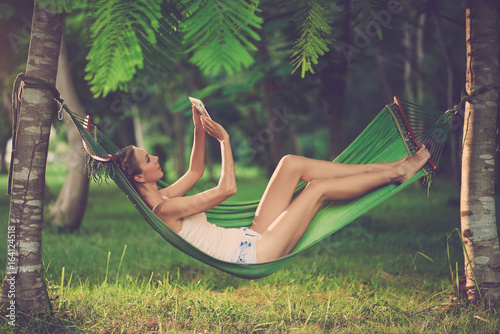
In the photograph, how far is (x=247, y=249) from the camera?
8.51 feet

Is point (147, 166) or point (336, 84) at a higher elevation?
point (336, 84)

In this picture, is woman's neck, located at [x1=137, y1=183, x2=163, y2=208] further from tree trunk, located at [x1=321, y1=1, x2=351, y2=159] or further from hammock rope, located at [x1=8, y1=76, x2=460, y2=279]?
tree trunk, located at [x1=321, y1=1, x2=351, y2=159]

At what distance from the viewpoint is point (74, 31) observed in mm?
6641

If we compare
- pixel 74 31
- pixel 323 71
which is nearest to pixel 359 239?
pixel 323 71

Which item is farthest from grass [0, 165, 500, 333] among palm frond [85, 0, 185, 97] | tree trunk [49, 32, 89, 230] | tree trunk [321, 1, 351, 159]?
palm frond [85, 0, 185, 97]

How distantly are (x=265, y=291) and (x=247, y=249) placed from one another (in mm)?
585

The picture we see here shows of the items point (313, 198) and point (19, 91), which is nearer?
point (19, 91)

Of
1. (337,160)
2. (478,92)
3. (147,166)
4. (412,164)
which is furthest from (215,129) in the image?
(478,92)

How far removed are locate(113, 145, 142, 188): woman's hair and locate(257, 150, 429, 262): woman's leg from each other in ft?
2.63

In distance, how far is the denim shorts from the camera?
2562 mm

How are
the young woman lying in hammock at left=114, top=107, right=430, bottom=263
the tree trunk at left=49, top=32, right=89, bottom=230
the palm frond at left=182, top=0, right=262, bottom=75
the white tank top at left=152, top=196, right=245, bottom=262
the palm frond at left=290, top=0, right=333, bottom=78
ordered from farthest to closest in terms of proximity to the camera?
the tree trunk at left=49, top=32, right=89, bottom=230, the white tank top at left=152, top=196, right=245, bottom=262, the young woman lying in hammock at left=114, top=107, right=430, bottom=263, the palm frond at left=290, top=0, right=333, bottom=78, the palm frond at left=182, top=0, right=262, bottom=75

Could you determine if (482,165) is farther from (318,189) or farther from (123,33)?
(123,33)

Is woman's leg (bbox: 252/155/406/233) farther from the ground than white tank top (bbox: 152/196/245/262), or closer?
farther from the ground

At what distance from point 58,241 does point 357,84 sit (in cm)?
1401
